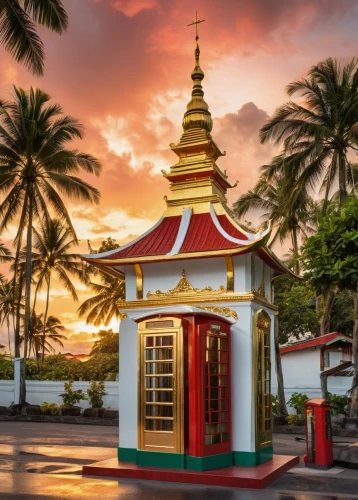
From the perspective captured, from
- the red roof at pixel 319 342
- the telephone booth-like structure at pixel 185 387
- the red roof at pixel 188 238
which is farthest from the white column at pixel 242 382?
the red roof at pixel 319 342

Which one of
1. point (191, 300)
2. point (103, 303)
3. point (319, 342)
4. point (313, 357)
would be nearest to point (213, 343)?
point (191, 300)

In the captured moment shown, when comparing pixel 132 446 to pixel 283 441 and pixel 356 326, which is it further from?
pixel 356 326

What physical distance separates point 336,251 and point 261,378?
2870 mm

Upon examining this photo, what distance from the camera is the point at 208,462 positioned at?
9.27 metres

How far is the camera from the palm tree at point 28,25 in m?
13.8

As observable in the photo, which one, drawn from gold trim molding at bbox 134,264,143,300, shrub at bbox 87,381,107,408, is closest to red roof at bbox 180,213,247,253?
gold trim molding at bbox 134,264,143,300

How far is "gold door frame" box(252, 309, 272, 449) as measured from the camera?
32.4 ft

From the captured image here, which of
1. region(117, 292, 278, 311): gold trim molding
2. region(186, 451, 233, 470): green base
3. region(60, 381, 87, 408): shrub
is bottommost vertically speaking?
region(186, 451, 233, 470): green base

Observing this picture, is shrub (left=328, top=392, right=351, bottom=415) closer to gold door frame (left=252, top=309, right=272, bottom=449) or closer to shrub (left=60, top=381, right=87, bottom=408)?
gold door frame (left=252, top=309, right=272, bottom=449)

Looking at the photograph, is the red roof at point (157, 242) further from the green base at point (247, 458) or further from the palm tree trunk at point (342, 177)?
the palm tree trunk at point (342, 177)

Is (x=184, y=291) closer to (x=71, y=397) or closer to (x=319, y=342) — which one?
(x=71, y=397)

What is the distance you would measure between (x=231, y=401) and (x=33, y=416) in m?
13.9

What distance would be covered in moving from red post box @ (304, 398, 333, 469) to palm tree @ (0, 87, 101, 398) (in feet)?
51.6

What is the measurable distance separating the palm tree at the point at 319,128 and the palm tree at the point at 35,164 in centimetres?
789
